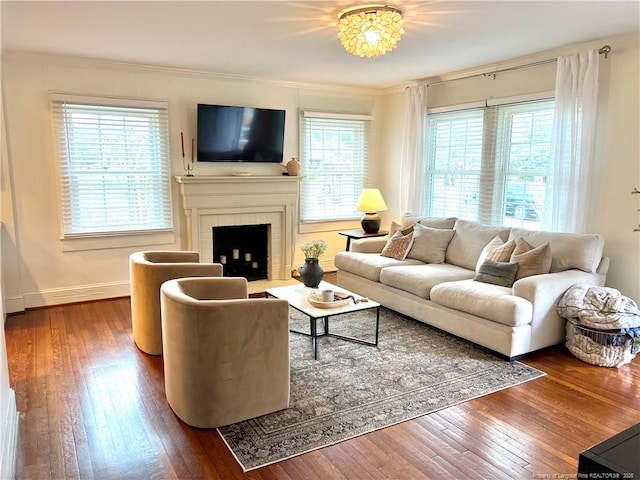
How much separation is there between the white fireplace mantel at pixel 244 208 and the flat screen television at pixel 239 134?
0.93 feet

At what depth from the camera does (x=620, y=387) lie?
119 inches

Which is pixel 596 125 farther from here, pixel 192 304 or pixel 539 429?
pixel 192 304

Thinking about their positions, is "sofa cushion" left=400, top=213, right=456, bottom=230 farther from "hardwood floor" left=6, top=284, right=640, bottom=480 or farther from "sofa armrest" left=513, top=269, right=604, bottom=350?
"hardwood floor" left=6, top=284, right=640, bottom=480

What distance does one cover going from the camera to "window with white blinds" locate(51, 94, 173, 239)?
4.62m

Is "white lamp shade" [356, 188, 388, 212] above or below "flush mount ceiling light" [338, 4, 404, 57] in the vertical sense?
below

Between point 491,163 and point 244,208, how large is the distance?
2.86 m

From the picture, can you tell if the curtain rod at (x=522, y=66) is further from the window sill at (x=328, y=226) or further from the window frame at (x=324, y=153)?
the window sill at (x=328, y=226)

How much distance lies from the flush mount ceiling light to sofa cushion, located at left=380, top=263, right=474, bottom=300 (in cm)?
193

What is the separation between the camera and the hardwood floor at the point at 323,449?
86.3 inches

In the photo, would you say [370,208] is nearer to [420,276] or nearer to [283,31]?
[420,276]

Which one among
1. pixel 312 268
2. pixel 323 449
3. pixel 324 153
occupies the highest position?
pixel 324 153

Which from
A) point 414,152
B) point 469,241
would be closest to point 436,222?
point 469,241

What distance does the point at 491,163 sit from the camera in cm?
505

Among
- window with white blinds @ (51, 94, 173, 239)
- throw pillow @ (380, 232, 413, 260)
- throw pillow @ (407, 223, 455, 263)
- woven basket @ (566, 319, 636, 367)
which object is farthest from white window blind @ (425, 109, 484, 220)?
window with white blinds @ (51, 94, 173, 239)
